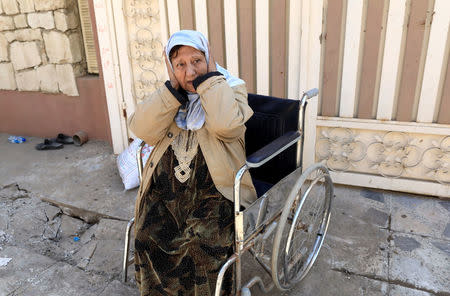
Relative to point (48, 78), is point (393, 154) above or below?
below

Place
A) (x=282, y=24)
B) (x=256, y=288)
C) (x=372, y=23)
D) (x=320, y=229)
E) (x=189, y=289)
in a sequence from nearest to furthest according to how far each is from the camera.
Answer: (x=189, y=289) → (x=256, y=288) → (x=320, y=229) → (x=372, y=23) → (x=282, y=24)

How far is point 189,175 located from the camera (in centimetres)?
187

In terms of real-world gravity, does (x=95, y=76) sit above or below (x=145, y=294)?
above

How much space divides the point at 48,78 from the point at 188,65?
3.16 metres

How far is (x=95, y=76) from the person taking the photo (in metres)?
4.32

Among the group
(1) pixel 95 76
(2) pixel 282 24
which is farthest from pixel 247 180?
(1) pixel 95 76

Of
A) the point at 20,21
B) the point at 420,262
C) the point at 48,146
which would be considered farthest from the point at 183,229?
the point at 20,21

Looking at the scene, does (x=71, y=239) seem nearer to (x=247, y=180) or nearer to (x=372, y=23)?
(x=247, y=180)

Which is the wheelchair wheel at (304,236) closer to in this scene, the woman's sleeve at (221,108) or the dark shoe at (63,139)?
the woman's sleeve at (221,108)

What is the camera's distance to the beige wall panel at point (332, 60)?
9.19ft

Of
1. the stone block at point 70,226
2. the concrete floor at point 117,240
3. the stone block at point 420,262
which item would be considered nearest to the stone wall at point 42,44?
the concrete floor at point 117,240

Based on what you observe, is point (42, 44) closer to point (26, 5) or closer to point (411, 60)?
point (26, 5)

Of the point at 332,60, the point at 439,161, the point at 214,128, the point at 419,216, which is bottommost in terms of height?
the point at 419,216

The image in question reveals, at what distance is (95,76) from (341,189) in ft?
9.56
